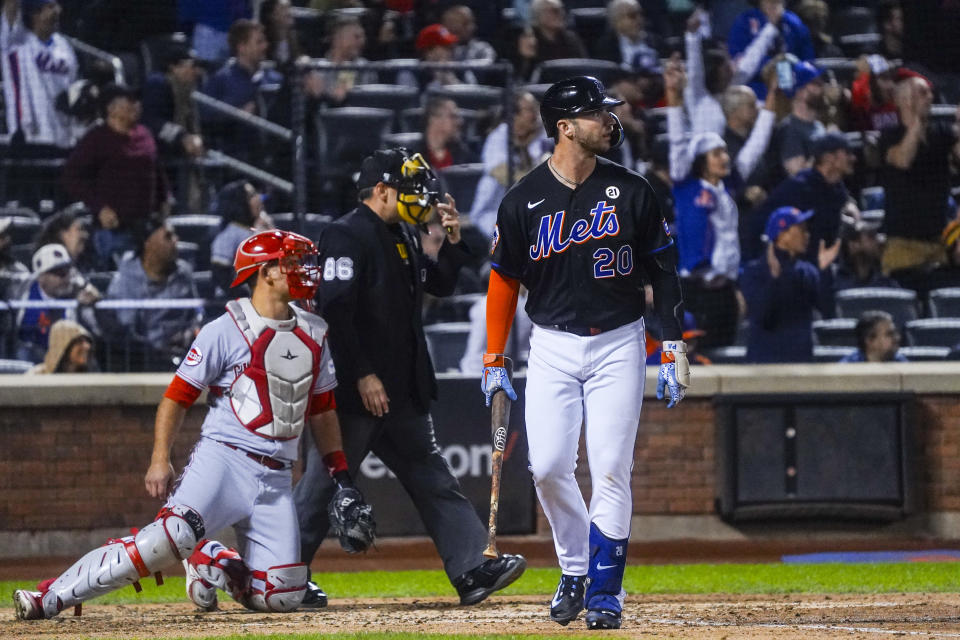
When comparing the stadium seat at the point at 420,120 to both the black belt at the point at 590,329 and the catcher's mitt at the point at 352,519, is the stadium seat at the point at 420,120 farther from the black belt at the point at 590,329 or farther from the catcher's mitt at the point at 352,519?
the black belt at the point at 590,329

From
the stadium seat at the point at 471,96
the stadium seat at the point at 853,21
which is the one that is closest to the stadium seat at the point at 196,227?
the stadium seat at the point at 471,96

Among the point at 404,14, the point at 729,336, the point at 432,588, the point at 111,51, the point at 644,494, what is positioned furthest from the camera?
the point at 404,14

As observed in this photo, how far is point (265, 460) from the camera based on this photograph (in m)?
5.72

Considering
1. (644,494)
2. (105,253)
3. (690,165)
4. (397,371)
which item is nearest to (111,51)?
(105,253)

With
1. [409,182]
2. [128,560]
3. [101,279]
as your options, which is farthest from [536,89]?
[128,560]

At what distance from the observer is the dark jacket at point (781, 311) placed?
33.6 ft

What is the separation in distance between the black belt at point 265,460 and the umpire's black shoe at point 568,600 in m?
1.23

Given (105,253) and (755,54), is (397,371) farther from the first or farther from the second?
(755,54)

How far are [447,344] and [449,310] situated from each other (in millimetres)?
315

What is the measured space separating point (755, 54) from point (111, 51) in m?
5.24

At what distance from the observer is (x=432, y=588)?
303 inches

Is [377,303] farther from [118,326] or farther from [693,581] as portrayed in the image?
[118,326]

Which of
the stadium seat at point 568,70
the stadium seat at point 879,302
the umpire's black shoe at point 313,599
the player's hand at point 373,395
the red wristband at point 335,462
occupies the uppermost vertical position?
the stadium seat at point 568,70

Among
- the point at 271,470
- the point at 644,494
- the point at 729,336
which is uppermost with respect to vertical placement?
the point at 271,470
